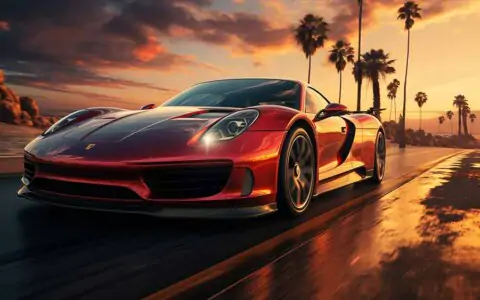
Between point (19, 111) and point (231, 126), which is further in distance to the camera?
point (19, 111)

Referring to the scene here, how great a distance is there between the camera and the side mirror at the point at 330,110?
4824 mm

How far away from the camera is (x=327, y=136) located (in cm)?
492

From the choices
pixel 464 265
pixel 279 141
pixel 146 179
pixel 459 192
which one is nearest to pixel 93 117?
pixel 146 179

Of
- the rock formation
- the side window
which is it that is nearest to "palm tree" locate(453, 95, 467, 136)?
the rock formation

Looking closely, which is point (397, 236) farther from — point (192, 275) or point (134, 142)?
point (134, 142)

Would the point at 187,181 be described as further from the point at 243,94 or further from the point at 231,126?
the point at 243,94

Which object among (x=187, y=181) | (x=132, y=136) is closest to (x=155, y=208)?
(x=187, y=181)

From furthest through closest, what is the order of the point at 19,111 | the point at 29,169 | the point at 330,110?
the point at 19,111
the point at 330,110
the point at 29,169

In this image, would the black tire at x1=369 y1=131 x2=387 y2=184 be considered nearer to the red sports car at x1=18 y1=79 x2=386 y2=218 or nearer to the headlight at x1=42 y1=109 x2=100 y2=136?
the red sports car at x1=18 y1=79 x2=386 y2=218

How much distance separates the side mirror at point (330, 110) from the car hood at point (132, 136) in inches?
44.6

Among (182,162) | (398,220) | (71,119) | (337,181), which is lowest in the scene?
(398,220)

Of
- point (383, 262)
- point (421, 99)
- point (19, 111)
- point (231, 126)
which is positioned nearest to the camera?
point (383, 262)

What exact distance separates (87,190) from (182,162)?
700 mm

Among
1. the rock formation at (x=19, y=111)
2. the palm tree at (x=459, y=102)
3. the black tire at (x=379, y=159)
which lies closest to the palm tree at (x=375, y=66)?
the rock formation at (x=19, y=111)
